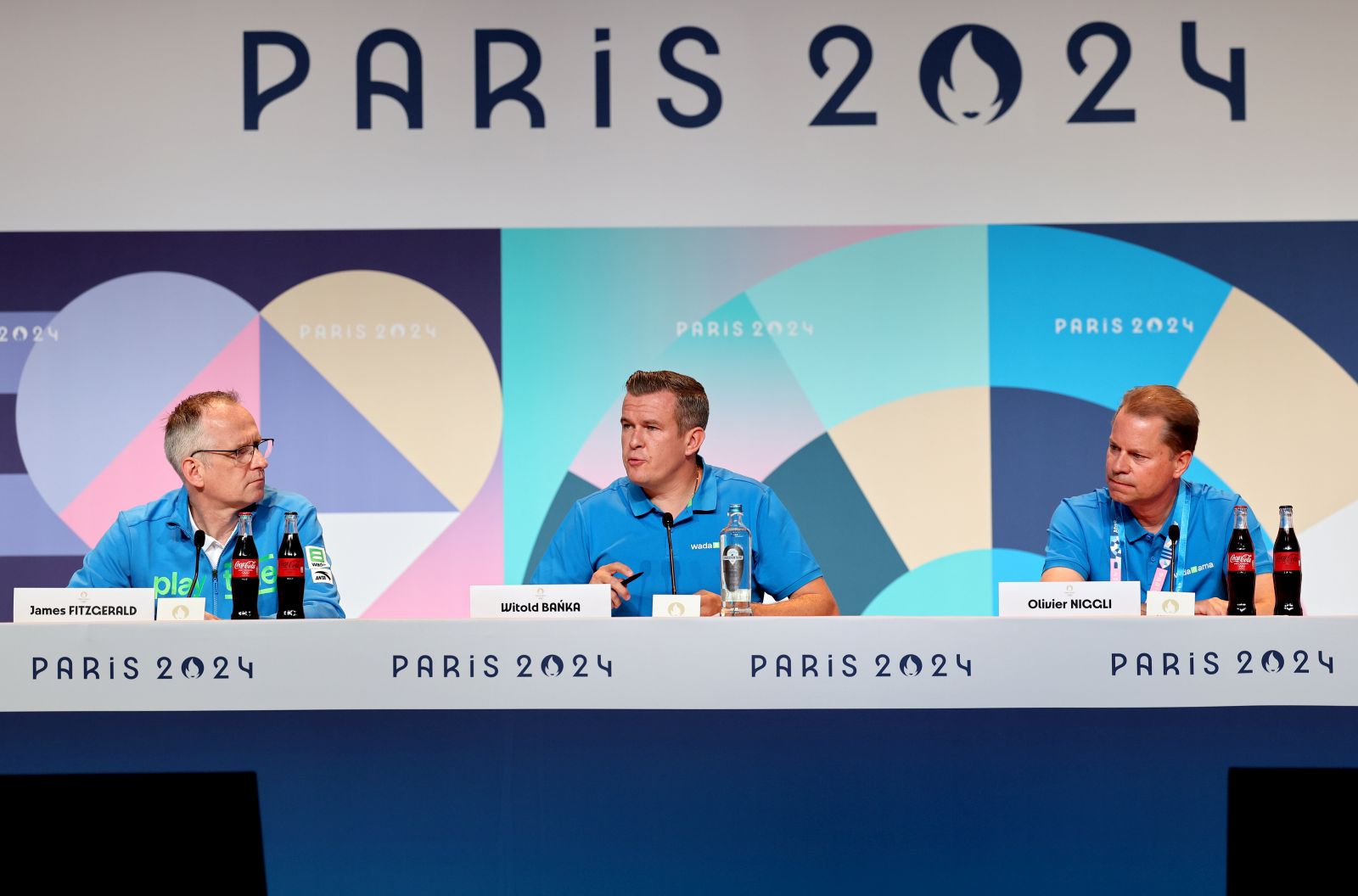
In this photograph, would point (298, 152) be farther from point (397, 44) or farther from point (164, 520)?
point (164, 520)

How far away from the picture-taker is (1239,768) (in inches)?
67.7

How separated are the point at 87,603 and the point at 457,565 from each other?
6.11ft

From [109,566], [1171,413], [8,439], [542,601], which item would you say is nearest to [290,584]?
[542,601]

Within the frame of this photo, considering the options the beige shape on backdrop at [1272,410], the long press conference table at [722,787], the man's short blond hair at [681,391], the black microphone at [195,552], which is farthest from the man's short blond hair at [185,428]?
the beige shape on backdrop at [1272,410]

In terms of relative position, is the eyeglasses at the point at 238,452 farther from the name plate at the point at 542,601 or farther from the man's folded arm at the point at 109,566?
the name plate at the point at 542,601

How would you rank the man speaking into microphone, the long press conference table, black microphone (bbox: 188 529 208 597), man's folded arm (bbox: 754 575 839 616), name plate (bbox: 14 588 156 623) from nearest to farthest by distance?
the long press conference table
name plate (bbox: 14 588 156 623)
black microphone (bbox: 188 529 208 597)
man's folded arm (bbox: 754 575 839 616)
the man speaking into microphone

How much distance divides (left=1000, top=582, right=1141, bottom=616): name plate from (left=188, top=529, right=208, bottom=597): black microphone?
1614mm

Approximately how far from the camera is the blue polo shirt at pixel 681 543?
9.93ft

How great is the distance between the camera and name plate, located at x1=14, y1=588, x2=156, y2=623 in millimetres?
2205

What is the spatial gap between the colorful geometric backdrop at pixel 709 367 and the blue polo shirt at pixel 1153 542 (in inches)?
41.9

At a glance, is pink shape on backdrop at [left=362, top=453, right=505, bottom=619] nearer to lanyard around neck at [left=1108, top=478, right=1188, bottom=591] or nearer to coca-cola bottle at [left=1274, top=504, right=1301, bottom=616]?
lanyard around neck at [left=1108, top=478, right=1188, bottom=591]

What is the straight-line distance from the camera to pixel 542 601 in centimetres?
219

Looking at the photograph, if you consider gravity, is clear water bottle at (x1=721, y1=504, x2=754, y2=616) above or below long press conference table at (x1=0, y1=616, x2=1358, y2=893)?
above

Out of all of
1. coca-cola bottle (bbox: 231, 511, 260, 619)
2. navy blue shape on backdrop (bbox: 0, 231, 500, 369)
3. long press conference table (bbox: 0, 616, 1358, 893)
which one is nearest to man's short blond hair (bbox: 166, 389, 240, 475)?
coca-cola bottle (bbox: 231, 511, 260, 619)
